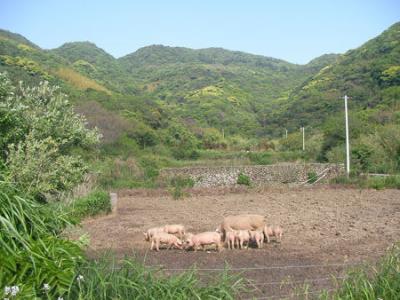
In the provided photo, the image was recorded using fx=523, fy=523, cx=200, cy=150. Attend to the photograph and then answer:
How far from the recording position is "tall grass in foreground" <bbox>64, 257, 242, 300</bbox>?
3.87m

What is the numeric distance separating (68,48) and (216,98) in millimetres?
50580

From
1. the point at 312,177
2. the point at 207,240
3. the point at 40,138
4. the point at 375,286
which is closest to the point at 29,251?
the point at 375,286

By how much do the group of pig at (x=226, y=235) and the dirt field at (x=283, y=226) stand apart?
200 mm

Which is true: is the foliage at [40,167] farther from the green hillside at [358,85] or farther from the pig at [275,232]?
the green hillside at [358,85]

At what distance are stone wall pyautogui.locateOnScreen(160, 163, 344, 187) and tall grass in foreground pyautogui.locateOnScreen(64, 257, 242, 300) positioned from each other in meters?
27.7

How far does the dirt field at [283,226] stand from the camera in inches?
321

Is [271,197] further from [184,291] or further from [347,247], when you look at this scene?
[184,291]

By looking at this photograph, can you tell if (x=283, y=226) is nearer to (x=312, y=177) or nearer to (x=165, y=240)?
(x=165, y=240)

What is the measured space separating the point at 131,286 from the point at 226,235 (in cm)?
720

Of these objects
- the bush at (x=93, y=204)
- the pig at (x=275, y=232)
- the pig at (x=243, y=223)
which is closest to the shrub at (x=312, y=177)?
the bush at (x=93, y=204)

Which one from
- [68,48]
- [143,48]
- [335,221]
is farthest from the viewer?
[143,48]

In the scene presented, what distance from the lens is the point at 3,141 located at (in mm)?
8570

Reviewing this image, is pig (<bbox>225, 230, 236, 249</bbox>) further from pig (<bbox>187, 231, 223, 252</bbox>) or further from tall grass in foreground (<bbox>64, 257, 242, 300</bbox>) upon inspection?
tall grass in foreground (<bbox>64, 257, 242, 300</bbox>)

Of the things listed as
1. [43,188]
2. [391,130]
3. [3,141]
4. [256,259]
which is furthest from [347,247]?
[391,130]
